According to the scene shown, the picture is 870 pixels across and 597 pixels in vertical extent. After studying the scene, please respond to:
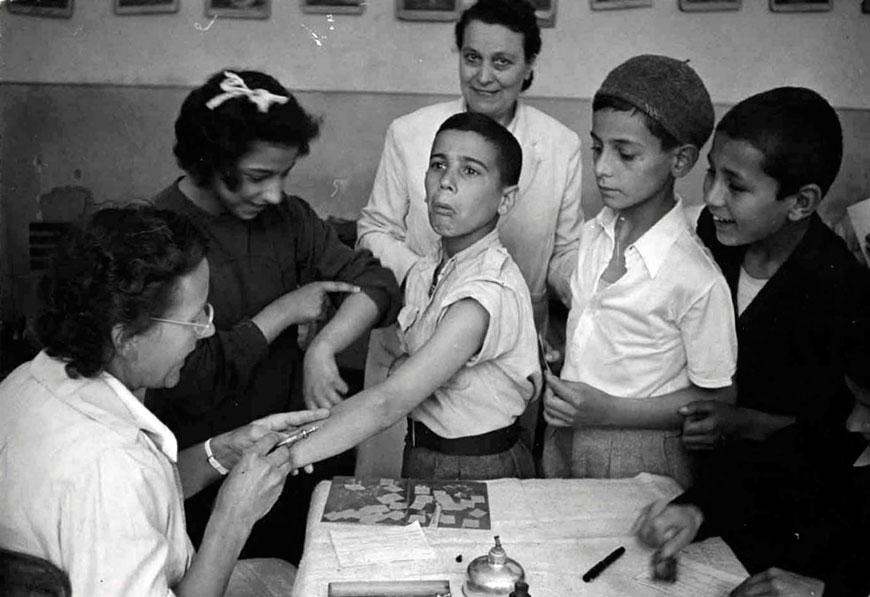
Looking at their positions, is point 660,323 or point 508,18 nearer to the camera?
point 660,323

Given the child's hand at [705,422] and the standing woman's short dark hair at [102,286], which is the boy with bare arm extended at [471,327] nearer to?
the child's hand at [705,422]

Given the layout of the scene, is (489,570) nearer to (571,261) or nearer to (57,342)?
(57,342)

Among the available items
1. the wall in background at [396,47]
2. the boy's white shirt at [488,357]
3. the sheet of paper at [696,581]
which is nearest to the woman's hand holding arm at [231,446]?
the boy's white shirt at [488,357]

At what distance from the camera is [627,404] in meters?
2.16

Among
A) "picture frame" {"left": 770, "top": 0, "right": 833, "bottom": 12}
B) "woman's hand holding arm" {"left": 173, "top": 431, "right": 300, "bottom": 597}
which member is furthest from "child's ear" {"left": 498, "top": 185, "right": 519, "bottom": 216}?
"picture frame" {"left": 770, "top": 0, "right": 833, "bottom": 12}

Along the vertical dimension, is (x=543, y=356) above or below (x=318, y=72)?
below

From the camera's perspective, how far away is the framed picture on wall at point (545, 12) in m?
2.86

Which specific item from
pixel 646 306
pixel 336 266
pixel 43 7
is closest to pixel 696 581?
pixel 646 306

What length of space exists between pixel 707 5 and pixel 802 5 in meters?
0.28

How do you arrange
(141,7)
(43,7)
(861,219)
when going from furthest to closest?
1. (861,219)
2. (141,7)
3. (43,7)

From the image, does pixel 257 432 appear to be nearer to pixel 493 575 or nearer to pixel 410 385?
pixel 410 385

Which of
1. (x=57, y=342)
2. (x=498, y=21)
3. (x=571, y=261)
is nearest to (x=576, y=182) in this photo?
(x=571, y=261)

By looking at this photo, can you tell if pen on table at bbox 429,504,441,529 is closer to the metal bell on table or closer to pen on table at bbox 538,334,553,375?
the metal bell on table

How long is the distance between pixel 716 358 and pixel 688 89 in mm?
643
